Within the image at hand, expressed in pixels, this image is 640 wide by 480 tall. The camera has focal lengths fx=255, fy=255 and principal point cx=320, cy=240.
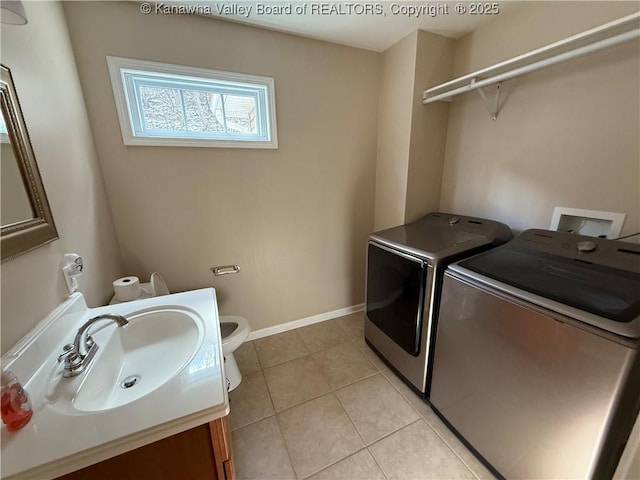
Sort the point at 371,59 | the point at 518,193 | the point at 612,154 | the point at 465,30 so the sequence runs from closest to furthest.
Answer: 1. the point at 612,154
2. the point at 518,193
3. the point at 465,30
4. the point at 371,59

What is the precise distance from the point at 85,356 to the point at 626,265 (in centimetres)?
209

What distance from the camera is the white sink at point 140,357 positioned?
0.85 m

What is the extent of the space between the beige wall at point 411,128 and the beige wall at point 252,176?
0.15 metres

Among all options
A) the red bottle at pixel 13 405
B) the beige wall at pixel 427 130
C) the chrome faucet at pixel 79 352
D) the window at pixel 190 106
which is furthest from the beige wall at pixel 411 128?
the red bottle at pixel 13 405

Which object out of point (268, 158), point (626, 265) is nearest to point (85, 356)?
point (268, 158)

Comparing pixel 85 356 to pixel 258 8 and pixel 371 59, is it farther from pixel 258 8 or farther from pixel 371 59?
pixel 371 59

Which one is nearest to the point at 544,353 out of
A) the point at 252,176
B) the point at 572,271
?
the point at 572,271

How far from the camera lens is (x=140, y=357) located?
1096 mm

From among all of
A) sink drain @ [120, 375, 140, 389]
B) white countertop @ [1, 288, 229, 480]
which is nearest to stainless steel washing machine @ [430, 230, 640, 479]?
white countertop @ [1, 288, 229, 480]

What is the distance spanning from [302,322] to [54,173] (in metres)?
1.94

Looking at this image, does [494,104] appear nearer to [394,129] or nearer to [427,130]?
[427,130]

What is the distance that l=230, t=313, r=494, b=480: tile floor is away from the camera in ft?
4.12

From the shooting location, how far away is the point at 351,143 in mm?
2141

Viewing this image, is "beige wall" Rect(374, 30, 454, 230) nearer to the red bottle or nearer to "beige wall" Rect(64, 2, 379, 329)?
"beige wall" Rect(64, 2, 379, 329)
